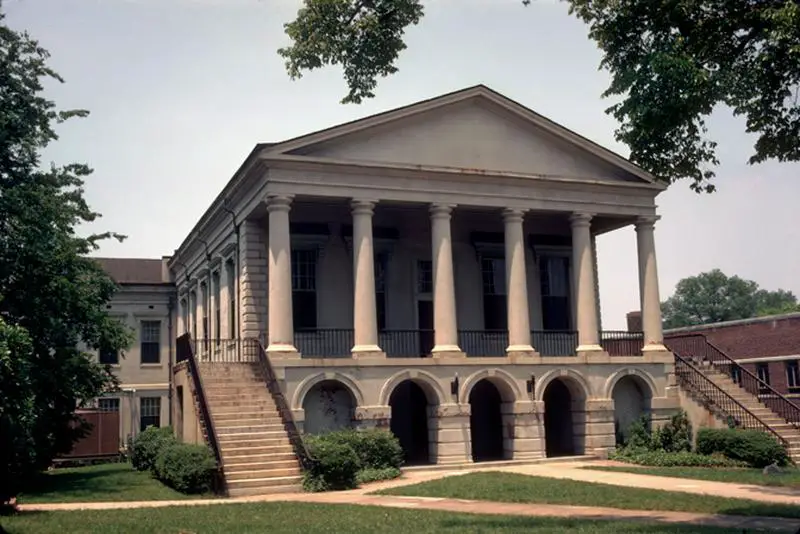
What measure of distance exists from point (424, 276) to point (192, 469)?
12.5 metres

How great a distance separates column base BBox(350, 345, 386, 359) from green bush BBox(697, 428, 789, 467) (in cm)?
1009

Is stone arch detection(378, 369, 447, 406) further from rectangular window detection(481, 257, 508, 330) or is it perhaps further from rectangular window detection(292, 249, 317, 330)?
rectangular window detection(481, 257, 508, 330)

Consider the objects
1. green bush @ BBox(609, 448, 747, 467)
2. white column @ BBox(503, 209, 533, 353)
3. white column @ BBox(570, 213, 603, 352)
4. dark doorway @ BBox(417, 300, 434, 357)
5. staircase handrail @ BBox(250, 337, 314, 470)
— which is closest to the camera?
staircase handrail @ BBox(250, 337, 314, 470)

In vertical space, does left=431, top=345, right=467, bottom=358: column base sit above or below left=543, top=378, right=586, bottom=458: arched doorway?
above

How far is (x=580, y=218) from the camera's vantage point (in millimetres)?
30094

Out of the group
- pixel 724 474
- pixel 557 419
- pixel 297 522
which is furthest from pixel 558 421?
pixel 297 522

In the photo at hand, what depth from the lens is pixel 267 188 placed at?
26.0m

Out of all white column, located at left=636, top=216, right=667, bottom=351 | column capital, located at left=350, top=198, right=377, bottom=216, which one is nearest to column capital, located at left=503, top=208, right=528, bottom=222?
column capital, located at left=350, top=198, right=377, bottom=216

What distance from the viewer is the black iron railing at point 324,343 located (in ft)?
94.8

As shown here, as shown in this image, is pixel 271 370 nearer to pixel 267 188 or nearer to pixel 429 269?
pixel 267 188

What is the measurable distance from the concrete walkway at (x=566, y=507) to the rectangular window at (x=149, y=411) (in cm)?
2365

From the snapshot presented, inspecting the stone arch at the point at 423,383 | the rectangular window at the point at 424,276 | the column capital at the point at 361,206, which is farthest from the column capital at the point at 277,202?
the rectangular window at the point at 424,276

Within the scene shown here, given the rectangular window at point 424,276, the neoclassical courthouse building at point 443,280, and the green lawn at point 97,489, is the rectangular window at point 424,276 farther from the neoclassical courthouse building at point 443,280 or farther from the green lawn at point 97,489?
the green lawn at point 97,489

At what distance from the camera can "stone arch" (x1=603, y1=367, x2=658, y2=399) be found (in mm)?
29000
